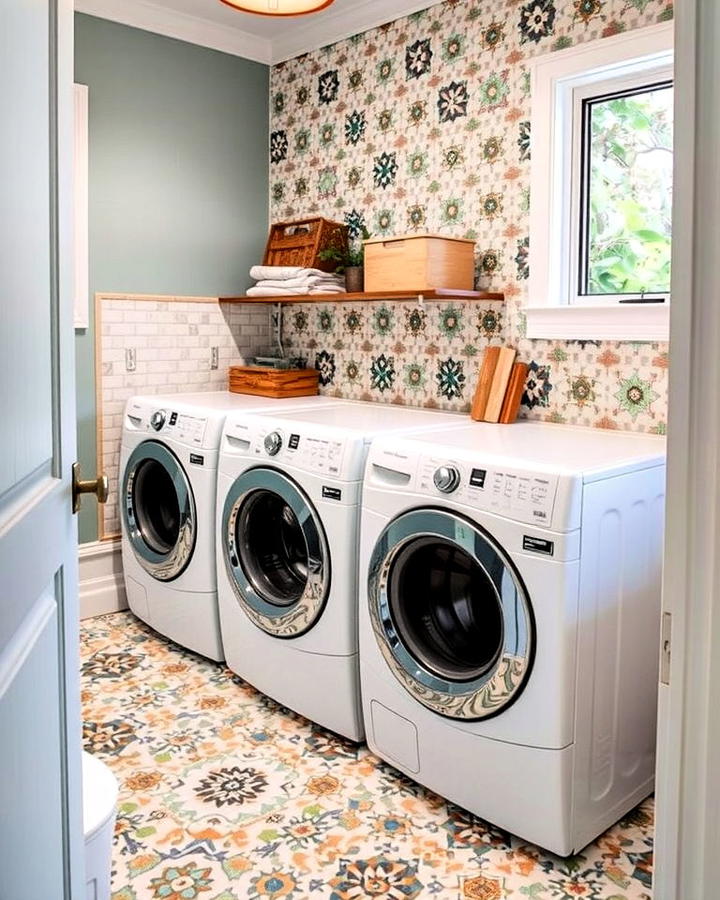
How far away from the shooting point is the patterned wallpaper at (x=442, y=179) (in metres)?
2.82

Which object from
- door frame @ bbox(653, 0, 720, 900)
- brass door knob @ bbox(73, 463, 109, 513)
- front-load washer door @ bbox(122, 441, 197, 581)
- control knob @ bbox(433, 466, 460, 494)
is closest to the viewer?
door frame @ bbox(653, 0, 720, 900)

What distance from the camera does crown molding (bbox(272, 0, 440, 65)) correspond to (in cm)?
335

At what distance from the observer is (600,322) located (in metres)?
2.78

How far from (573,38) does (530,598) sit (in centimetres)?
191

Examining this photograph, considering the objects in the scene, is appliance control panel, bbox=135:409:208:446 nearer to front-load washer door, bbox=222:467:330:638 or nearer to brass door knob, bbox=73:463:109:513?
front-load washer door, bbox=222:467:330:638

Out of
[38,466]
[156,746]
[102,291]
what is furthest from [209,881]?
[102,291]

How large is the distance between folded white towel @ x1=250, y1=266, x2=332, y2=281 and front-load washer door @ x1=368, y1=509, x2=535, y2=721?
1553mm

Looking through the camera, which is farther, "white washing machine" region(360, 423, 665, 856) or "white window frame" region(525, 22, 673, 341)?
"white window frame" region(525, 22, 673, 341)

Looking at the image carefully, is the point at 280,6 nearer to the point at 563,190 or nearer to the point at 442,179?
the point at 442,179

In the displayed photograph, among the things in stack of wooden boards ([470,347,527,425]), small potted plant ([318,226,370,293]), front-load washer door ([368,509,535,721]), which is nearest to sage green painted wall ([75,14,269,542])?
small potted plant ([318,226,370,293])

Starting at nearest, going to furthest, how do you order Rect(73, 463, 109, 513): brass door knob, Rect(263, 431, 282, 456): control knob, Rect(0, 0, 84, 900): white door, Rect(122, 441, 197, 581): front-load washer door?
Rect(0, 0, 84, 900): white door
Rect(73, 463, 109, 513): brass door knob
Rect(263, 431, 282, 456): control knob
Rect(122, 441, 197, 581): front-load washer door

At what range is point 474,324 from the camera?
3.20 meters

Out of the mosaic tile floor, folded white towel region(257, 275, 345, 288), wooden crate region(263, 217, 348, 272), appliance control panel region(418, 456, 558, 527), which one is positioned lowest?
the mosaic tile floor

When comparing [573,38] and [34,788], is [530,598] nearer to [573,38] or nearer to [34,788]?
[34,788]
